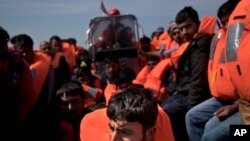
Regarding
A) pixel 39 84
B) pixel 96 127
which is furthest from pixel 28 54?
pixel 96 127

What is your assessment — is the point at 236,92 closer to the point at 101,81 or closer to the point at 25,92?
the point at 25,92

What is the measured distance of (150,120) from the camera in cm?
206

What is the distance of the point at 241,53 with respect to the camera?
7.98 feet

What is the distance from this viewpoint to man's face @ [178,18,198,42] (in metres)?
4.01

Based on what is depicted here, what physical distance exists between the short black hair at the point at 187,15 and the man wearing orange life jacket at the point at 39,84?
1.67m

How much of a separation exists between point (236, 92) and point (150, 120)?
998mm

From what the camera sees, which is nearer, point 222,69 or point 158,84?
point 222,69

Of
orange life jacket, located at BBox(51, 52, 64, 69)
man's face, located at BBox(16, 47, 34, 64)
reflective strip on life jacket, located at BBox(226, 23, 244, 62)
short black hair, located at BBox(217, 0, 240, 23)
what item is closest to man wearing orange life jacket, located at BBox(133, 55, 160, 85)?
orange life jacket, located at BBox(51, 52, 64, 69)

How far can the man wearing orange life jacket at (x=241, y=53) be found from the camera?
2.42 m

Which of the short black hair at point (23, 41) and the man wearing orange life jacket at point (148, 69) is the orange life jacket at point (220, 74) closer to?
the short black hair at point (23, 41)

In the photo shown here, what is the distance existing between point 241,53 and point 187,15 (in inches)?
64.1

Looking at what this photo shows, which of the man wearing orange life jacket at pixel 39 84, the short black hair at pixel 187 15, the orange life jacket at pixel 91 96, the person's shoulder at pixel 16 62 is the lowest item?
the orange life jacket at pixel 91 96

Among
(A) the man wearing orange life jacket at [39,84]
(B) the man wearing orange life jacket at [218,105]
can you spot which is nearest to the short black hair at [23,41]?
(A) the man wearing orange life jacket at [39,84]

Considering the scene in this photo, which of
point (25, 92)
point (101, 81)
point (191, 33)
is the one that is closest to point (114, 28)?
point (101, 81)
